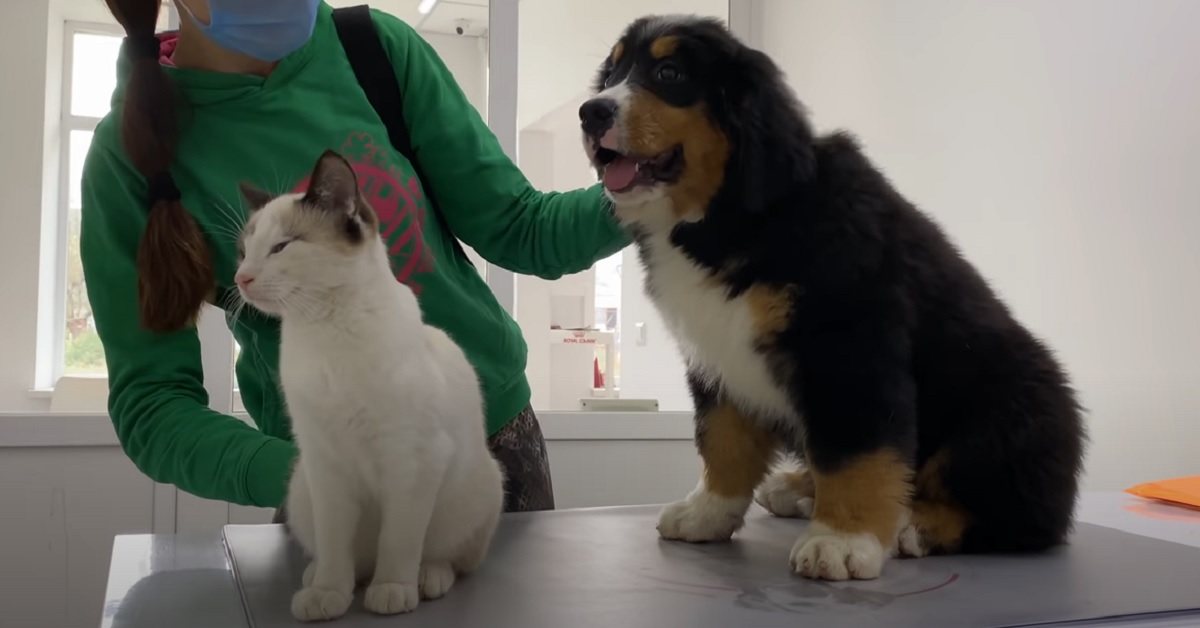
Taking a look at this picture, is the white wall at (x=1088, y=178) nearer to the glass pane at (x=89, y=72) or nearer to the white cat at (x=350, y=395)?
the white cat at (x=350, y=395)

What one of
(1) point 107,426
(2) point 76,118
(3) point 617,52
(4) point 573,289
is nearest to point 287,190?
(3) point 617,52

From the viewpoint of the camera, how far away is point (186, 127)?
1.28 m

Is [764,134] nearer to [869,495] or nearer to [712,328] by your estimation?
[712,328]

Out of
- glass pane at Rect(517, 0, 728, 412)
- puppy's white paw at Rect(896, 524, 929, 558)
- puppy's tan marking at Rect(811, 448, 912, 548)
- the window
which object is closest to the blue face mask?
puppy's tan marking at Rect(811, 448, 912, 548)

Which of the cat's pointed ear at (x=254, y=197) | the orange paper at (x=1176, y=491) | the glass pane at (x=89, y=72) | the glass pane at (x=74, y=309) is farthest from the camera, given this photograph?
the glass pane at (x=89, y=72)

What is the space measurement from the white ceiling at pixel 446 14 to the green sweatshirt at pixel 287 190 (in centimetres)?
188

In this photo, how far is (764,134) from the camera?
1049 millimetres

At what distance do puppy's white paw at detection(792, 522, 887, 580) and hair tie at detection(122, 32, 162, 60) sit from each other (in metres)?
1.06

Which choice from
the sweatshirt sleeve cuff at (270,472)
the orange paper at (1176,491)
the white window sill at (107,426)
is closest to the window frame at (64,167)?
the white window sill at (107,426)

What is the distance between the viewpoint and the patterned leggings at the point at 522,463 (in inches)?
55.6

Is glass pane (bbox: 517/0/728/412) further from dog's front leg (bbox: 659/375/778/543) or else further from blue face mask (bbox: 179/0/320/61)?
dog's front leg (bbox: 659/375/778/543)

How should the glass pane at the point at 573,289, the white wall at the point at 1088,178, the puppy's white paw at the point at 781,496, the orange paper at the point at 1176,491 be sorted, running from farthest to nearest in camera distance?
the glass pane at the point at 573,289, the white wall at the point at 1088,178, the orange paper at the point at 1176,491, the puppy's white paw at the point at 781,496

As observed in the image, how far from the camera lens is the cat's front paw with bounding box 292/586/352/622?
30.7 inches

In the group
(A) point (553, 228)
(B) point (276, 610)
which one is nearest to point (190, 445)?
(B) point (276, 610)
